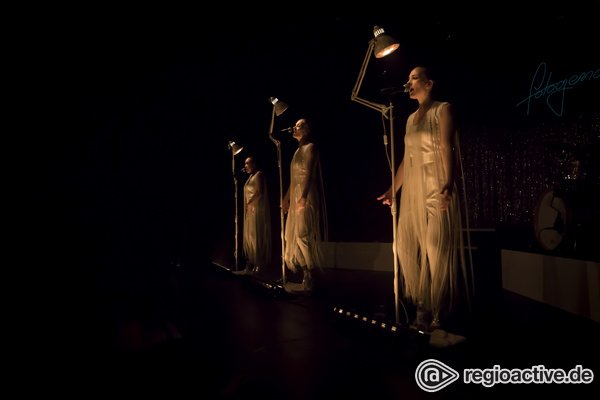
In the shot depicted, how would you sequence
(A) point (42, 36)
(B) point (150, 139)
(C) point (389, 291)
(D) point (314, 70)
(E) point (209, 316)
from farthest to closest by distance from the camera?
(D) point (314, 70), (B) point (150, 139), (C) point (389, 291), (A) point (42, 36), (E) point (209, 316)

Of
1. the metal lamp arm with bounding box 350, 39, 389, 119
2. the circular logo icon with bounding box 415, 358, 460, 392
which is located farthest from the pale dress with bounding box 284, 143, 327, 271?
the circular logo icon with bounding box 415, 358, 460, 392

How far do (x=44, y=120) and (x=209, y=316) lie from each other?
191 centimetres

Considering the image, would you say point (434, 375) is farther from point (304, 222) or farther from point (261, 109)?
point (261, 109)

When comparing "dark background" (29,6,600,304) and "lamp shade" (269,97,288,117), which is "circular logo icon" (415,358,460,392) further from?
"lamp shade" (269,97,288,117)

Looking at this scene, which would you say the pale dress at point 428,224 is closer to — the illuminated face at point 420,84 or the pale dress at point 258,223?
the illuminated face at point 420,84

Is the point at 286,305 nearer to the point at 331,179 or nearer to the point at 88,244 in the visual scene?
the point at 88,244

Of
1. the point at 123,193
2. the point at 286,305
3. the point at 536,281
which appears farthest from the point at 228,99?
the point at 536,281

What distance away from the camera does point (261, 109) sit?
5508mm

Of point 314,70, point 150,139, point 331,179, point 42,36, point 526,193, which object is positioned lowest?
point 526,193

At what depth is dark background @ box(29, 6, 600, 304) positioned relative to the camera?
2867 millimetres

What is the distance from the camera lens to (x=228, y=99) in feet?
18.0
